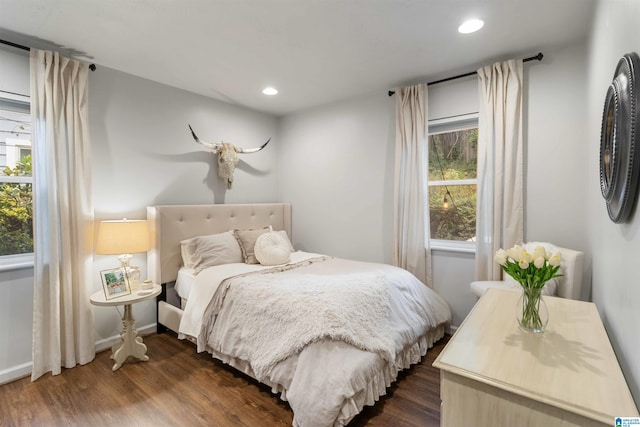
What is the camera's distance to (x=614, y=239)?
1342 mm

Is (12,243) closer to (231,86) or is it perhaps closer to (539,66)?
(231,86)

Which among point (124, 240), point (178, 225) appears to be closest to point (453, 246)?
point (178, 225)

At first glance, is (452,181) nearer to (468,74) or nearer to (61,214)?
(468,74)

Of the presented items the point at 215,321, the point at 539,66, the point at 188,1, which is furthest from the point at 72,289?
the point at 539,66

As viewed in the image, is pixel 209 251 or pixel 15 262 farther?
pixel 209 251

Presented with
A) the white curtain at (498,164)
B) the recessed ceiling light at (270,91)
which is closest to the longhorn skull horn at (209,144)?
the recessed ceiling light at (270,91)

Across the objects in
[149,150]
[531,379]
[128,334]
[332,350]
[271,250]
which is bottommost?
[128,334]

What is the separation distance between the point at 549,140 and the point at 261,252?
280 centimetres

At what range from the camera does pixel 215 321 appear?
8.14 ft

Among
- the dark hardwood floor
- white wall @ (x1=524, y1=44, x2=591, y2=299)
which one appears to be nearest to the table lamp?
the dark hardwood floor

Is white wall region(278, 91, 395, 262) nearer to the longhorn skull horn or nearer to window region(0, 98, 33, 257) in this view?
the longhorn skull horn

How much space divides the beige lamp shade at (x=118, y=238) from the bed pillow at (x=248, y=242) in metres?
0.97

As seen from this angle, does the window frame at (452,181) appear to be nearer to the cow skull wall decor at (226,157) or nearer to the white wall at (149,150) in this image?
the cow skull wall decor at (226,157)

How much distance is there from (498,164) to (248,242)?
8.41 ft
